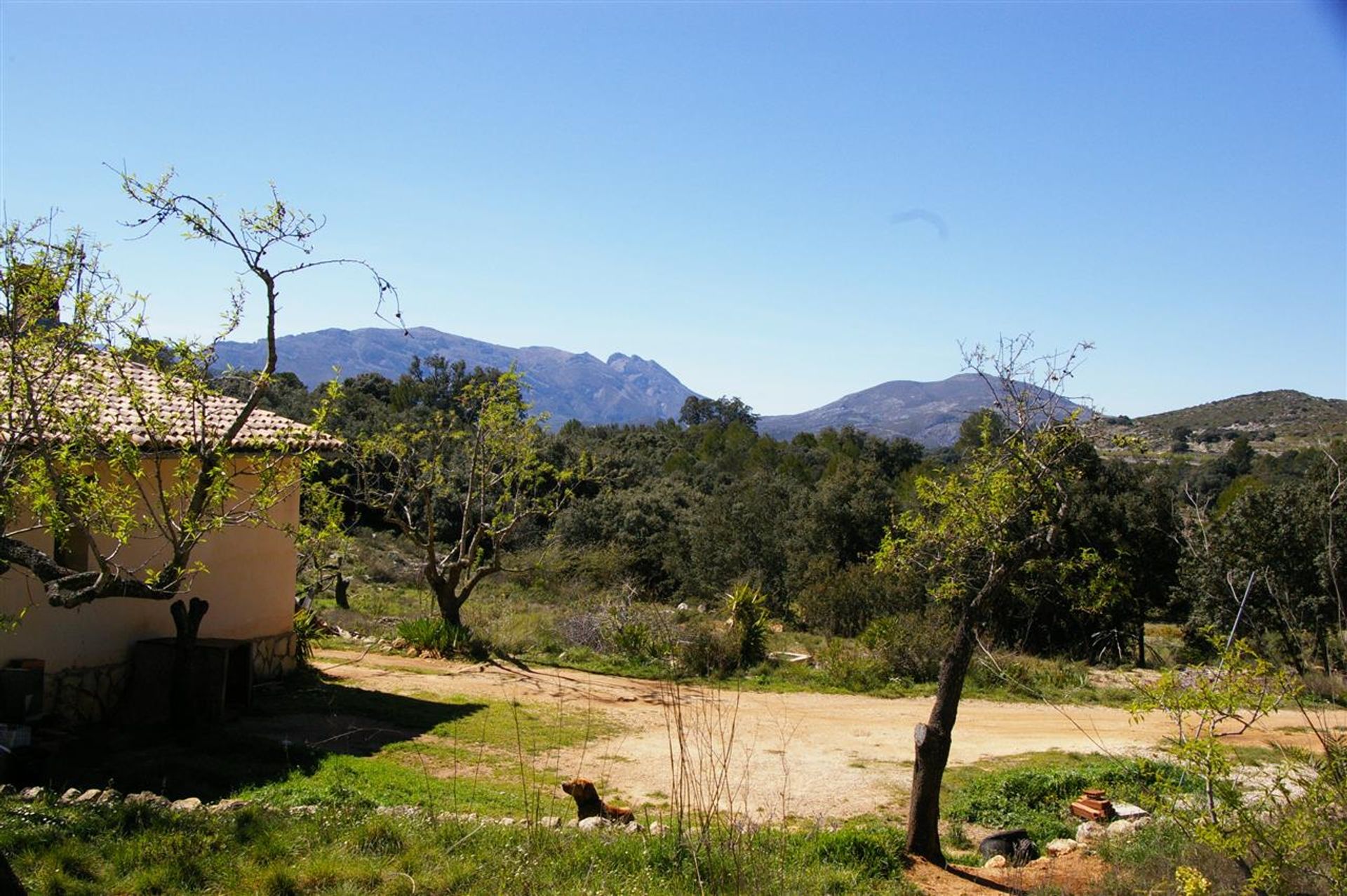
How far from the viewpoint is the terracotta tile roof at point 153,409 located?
23.3 ft

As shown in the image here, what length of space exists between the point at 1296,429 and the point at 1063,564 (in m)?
53.0

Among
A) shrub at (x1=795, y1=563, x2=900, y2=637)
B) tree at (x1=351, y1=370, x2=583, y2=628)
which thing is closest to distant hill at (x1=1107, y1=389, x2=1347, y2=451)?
shrub at (x1=795, y1=563, x2=900, y2=637)

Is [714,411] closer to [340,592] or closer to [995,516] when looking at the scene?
[340,592]

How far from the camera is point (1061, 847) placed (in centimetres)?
809

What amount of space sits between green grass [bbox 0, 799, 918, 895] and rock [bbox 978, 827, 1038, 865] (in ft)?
4.34

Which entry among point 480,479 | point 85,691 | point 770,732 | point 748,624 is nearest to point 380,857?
point 85,691

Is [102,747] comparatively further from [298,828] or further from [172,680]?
[298,828]

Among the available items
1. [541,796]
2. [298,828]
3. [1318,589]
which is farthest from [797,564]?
[298,828]

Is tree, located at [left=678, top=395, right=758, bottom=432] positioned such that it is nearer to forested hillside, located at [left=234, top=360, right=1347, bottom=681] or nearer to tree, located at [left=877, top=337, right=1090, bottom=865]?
forested hillside, located at [left=234, top=360, right=1347, bottom=681]

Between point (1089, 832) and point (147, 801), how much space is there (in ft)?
24.4

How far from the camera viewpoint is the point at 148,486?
1120cm

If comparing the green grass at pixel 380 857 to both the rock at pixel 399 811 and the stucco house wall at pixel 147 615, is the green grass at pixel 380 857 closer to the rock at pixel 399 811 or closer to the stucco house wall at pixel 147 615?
the rock at pixel 399 811

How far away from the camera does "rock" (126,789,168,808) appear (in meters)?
7.21

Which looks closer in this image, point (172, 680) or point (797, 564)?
point (172, 680)
